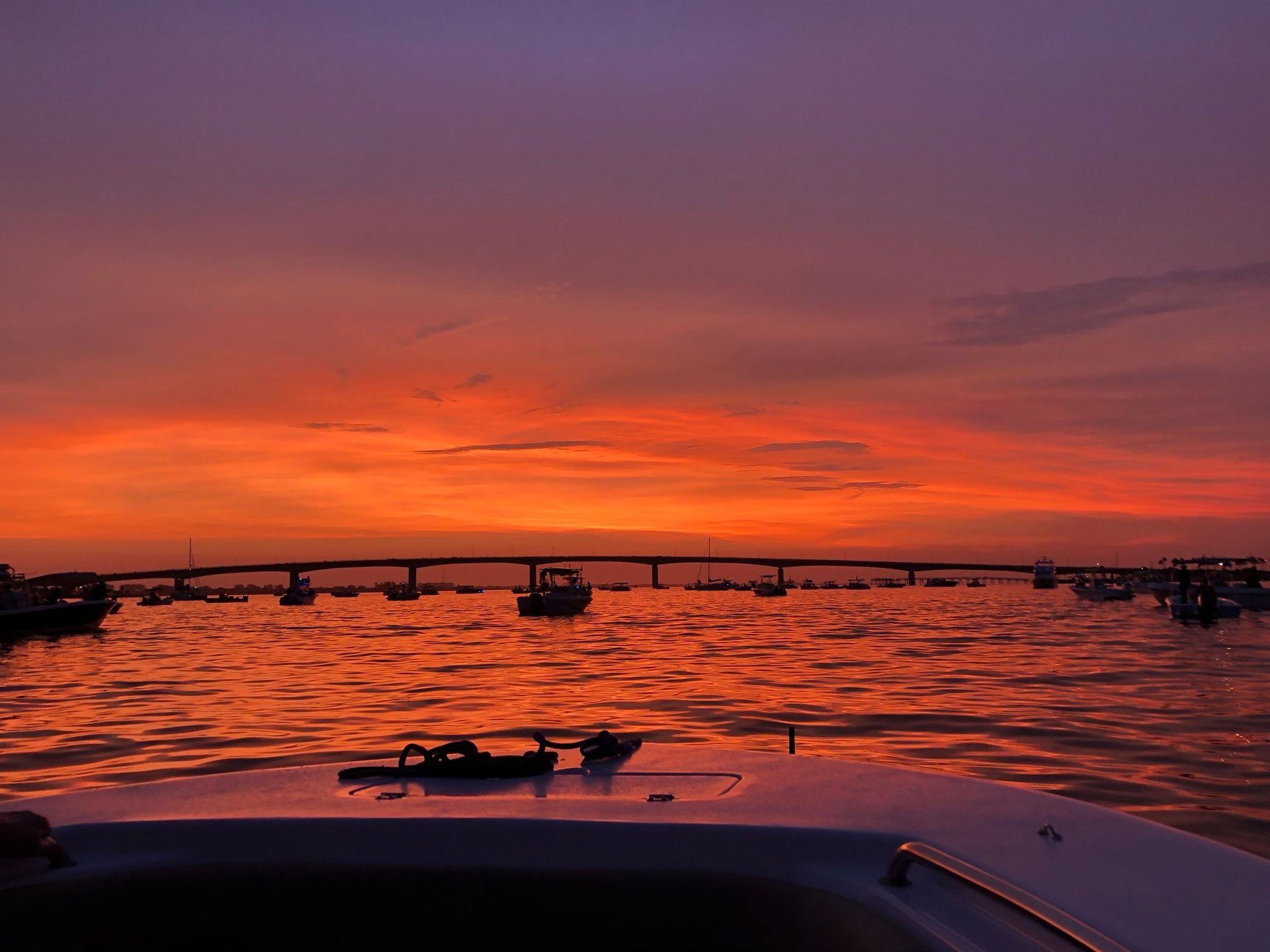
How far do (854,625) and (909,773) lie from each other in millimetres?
51471

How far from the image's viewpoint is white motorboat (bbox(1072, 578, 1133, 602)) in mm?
94500

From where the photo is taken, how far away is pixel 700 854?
10.1 feet

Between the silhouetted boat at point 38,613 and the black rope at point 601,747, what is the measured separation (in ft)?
170

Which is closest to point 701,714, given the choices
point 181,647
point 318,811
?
point 318,811

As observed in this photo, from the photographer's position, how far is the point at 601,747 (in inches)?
168

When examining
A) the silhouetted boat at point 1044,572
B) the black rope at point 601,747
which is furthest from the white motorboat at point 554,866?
the silhouetted boat at point 1044,572

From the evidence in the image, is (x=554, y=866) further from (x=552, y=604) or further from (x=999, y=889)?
(x=552, y=604)

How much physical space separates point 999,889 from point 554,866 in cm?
130

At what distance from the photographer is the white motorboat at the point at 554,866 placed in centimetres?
292

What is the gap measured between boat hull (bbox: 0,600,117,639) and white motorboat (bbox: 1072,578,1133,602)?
271 ft

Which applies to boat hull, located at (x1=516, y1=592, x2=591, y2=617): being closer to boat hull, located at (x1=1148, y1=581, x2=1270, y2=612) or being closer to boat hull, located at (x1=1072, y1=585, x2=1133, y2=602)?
boat hull, located at (x1=1148, y1=581, x2=1270, y2=612)

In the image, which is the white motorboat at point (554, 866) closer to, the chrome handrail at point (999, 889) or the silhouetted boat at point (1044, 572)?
the chrome handrail at point (999, 889)

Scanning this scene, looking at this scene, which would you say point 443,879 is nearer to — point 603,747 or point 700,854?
point 700,854

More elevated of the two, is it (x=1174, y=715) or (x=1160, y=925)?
(x=1160, y=925)
